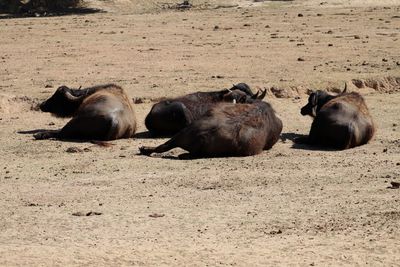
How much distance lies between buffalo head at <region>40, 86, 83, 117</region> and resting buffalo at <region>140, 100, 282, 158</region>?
2.69m

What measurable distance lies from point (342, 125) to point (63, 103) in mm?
4443

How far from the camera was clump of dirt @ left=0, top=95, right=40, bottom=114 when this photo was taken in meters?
16.8

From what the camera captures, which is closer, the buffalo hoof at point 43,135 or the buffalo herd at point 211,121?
the buffalo herd at point 211,121

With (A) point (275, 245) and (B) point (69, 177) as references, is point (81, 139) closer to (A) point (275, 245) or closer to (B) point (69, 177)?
(B) point (69, 177)

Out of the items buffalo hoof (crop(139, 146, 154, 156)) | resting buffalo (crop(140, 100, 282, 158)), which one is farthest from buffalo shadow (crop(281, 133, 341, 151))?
buffalo hoof (crop(139, 146, 154, 156))

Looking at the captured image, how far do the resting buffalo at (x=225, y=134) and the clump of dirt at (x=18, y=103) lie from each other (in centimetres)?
429

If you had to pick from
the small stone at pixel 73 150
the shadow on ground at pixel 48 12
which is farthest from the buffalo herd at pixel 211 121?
the shadow on ground at pixel 48 12

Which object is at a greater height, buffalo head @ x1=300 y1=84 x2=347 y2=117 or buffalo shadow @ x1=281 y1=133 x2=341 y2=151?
buffalo head @ x1=300 y1=84 x2=347 y2=117

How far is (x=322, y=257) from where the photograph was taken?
816cm

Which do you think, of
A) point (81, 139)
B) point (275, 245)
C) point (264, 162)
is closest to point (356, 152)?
point (264, 162)

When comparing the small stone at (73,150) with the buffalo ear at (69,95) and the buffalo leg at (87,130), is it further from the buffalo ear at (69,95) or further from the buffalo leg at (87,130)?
the buffalo ear at (69,95)

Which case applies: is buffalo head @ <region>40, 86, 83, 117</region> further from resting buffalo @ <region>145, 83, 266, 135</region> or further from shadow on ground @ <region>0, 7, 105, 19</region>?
shadow on ground @ <region>0, 7, 105, 19</region>

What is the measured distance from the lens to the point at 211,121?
42.8 feet

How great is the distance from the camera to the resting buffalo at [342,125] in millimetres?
13758
